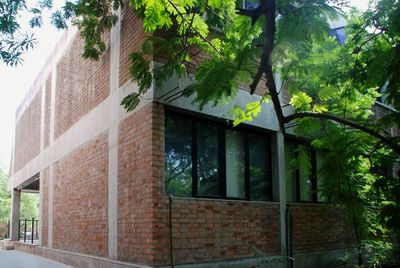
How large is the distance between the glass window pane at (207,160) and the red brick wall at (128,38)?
1945mm

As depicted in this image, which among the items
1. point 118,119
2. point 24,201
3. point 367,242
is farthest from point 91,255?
point 24,201

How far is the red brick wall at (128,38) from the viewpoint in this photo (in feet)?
30.6

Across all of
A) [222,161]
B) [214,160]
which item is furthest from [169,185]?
[222,161]

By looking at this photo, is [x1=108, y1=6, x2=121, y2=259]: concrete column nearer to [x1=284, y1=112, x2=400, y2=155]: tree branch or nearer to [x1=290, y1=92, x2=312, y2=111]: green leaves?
[x1=290, y1=92, x2=312, y2=111]: green leaves

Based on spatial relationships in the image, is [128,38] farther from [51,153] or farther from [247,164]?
[51,153]

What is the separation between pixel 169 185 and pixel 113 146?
194 centimetres

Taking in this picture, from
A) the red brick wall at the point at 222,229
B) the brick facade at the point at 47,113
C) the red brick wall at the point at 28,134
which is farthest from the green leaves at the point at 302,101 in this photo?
the red brick wall at the point at 28,134

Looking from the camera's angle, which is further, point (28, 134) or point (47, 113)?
point (28, 134)

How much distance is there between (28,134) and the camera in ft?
65.5

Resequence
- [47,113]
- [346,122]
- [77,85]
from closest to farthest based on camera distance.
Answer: [346,122] → [77,85] → [47,113]

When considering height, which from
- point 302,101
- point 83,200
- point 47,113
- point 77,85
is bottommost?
point 83,200

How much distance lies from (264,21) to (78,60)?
9.12 metres

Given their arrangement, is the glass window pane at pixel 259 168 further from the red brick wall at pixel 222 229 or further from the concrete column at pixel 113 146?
the concrete column at pixel 113 146

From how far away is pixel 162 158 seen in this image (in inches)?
332
